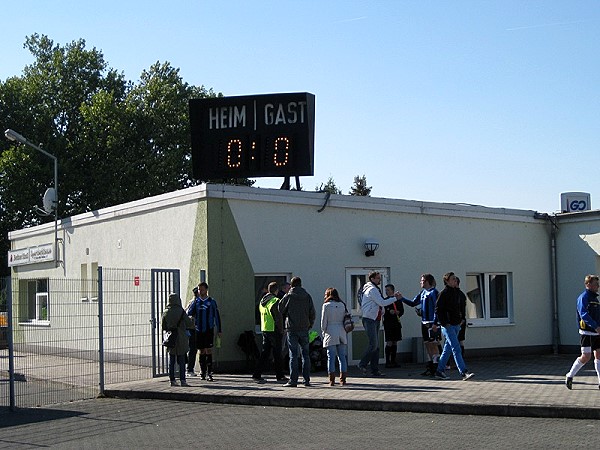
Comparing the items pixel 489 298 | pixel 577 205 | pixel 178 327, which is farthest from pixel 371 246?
pixel 577 205

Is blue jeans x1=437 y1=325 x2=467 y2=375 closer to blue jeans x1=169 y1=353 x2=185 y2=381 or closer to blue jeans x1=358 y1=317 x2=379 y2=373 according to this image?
blue jeans x1=358 y1=317 x2=379 y2=373

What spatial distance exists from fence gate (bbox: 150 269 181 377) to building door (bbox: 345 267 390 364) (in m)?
4.14

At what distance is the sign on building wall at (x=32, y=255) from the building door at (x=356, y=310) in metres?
9.23

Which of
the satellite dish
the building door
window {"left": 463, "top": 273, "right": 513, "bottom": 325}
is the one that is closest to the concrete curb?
the building door

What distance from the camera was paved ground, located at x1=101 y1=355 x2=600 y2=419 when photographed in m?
12.8

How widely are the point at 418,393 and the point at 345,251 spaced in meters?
6.23

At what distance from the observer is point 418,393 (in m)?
14.4

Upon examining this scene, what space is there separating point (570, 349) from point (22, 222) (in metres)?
33.0

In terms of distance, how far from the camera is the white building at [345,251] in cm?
1841

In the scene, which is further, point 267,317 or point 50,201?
point 50,201

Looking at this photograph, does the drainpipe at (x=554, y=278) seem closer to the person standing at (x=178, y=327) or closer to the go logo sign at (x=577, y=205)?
the go logo sign at (x=577, y=205)

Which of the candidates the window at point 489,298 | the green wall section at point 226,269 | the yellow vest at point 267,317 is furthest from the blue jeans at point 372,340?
the window at point 489,298

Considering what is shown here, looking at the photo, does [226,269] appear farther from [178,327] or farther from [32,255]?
[32,255]

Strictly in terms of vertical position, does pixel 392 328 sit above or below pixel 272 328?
below
